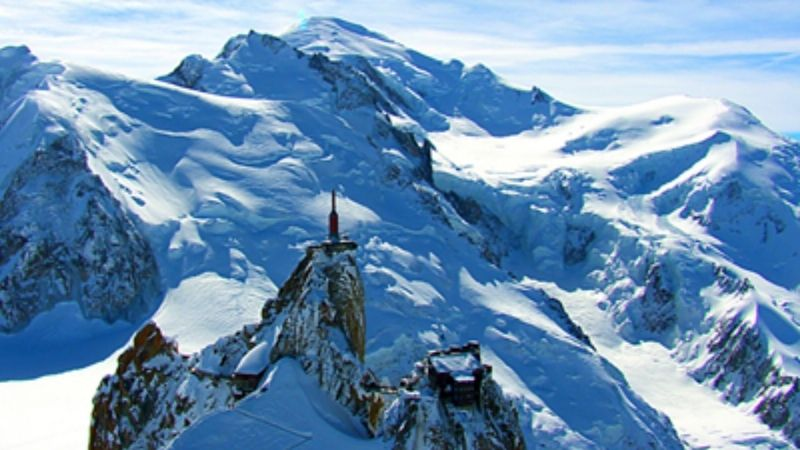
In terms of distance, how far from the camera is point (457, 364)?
29.0 meters

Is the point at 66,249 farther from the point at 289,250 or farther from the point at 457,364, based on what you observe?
the point at 457,364

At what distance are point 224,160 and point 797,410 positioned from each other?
89734 millimetres

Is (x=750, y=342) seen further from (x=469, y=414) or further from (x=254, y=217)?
(x=469, y=414)

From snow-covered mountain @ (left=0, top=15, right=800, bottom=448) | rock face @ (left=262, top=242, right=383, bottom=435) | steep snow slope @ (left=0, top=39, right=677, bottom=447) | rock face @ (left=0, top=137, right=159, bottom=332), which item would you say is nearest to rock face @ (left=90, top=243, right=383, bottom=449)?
rock face @ (left=262, top=242, right=383, bottom=435)

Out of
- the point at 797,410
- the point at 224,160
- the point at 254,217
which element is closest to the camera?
the point at 254,217

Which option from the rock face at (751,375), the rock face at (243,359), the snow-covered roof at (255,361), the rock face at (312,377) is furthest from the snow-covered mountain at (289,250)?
the snow-covered roof at (255,361)

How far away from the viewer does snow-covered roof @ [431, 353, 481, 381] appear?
93.5 ft

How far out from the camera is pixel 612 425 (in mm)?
98625

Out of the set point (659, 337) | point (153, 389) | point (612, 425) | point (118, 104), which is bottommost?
point (659, 337)

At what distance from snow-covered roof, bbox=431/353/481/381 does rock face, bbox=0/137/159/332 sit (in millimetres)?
73165

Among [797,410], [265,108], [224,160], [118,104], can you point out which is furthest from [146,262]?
[797,410]

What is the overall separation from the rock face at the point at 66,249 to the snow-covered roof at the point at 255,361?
65.9 m

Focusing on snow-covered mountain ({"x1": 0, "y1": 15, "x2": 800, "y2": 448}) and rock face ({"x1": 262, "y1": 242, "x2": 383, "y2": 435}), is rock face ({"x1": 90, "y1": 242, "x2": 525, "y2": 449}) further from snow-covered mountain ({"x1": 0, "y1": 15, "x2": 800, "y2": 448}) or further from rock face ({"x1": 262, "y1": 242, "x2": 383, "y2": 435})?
snow-covered mountain ({"x1": 0, "y1": 15, "x2": 800, "y2": 448})

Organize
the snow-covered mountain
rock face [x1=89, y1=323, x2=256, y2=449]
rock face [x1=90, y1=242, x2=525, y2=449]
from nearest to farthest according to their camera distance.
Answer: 1. rock face [x1=90, y1=242, x2=525, y2=449]
2. rock face [x1=89, y1=323, x2=256, y2=449]
3. the snow-covered mountain
